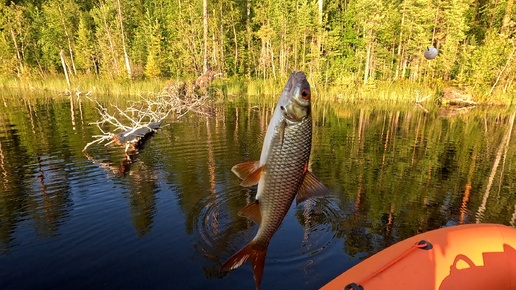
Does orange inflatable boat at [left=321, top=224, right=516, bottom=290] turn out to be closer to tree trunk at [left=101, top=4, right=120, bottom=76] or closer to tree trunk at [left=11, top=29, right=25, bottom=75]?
tree trunk at [left=101, top=4, right=120, bottom=76]

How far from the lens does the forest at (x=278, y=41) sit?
3616 centimetres

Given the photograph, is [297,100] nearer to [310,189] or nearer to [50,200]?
[310,189]

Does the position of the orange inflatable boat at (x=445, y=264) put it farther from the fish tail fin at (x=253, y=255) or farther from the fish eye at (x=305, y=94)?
the fish eye at (x=305, y=94)

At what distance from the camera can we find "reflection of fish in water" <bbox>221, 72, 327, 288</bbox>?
8.25ft

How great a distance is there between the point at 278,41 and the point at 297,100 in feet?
131

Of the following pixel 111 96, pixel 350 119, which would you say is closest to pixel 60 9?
pixel 111 96

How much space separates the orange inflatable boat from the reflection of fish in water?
1461 mm

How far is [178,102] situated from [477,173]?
1897 cm

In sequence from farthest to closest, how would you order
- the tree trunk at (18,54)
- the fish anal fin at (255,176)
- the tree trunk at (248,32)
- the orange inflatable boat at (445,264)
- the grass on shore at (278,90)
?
the tree trunk at (248,32) → the tree trunk at (18,54) → the grass on shore at (278,90) → the orange inflatable boat at (445,264) → the fish anal fin at (255,176)

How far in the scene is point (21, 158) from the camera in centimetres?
1291

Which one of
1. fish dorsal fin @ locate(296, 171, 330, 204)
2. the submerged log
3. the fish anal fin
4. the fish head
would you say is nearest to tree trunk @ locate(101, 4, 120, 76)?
the submerged log

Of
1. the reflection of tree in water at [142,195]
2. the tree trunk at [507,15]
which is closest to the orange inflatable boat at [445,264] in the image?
the reflection of tree in water at [142,195]

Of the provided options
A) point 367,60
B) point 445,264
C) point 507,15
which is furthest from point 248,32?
point 445,264

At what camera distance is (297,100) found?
2469 mm
